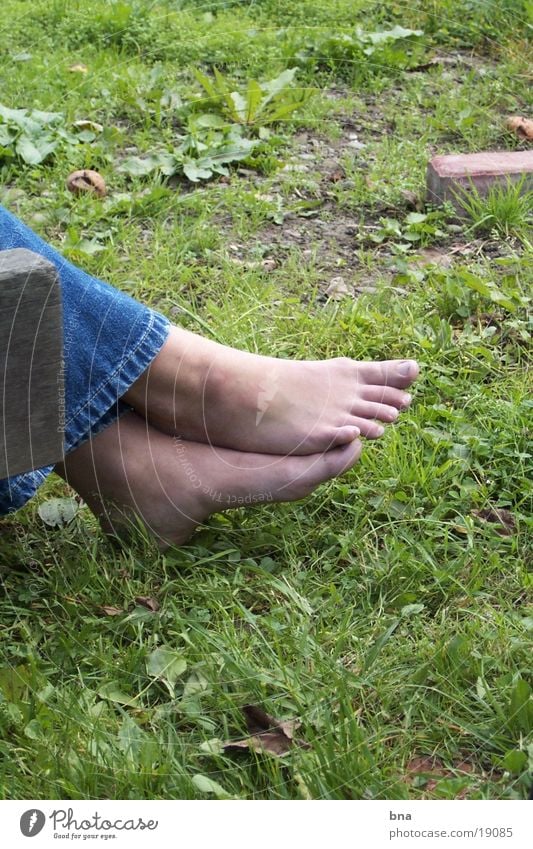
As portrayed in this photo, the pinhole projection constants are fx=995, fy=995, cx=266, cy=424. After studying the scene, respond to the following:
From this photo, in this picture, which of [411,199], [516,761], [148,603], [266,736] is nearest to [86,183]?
[411,199]

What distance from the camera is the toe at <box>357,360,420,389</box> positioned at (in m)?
1.53

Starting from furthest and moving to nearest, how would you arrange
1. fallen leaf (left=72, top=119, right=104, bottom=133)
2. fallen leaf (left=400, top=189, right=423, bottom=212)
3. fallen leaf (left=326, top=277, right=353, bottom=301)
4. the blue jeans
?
fallen leaf (left=72, top=119, right=104, bottom=133) < fallen leaf (left=400, top=189, right=423, bottom=212) < fallen leaf (left=326, top=277, right=353, bottom=301) < the blue jeans

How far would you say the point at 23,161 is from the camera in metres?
2.33

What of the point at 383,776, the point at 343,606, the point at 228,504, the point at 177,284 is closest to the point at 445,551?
the point at 343,606

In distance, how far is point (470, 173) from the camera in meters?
2.13

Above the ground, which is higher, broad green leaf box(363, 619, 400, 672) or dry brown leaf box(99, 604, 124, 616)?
broad green leaf box(363, 619, 400, 672)

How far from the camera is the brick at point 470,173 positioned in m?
2.13

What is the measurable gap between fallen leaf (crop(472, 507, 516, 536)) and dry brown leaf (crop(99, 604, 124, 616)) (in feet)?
1.71

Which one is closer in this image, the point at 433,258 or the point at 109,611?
the point at 109,611
